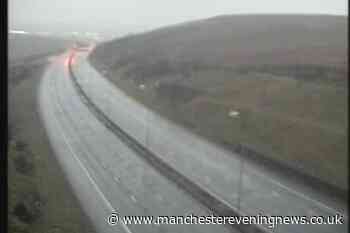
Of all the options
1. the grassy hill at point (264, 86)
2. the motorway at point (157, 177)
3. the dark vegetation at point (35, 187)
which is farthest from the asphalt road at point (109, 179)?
the grassy hill at point (264, 86)

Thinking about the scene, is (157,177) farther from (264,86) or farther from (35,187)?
(264,86)

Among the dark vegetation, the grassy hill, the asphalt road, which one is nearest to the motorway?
the asphalt road

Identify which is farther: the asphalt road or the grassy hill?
the grassy hill

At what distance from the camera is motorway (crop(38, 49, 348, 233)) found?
1253 centimetres

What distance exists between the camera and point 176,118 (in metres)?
27.4

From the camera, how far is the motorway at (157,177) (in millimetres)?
12531

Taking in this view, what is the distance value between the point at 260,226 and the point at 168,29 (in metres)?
55.9

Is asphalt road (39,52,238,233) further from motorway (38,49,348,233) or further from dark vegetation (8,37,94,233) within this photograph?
dark vegetation (8,37,94,233)

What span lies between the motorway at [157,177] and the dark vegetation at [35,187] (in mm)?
484

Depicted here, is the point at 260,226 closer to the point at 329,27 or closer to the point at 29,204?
the point at 29,204

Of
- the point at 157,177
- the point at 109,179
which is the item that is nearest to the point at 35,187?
the point at 109,179

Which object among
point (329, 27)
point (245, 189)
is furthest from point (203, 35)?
point (245, 189)

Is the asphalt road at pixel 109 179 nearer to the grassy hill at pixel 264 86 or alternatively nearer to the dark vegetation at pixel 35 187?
the dark vegetation at pixel 35 187

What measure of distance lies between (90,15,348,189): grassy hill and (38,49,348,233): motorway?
116cm
